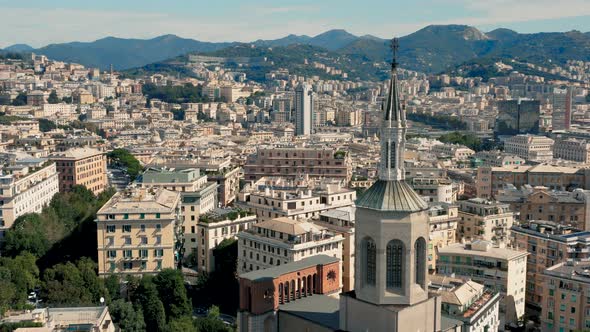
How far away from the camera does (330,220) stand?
3359 cm

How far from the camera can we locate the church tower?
17.8 meters

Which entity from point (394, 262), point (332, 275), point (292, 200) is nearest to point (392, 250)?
point (394, 262)

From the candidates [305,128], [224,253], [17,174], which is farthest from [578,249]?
[305,128]

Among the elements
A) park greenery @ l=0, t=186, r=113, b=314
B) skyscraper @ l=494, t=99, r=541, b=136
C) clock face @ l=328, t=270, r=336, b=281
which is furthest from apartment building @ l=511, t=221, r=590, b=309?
skyscraper @ l=494, t=99, r=541, b=136

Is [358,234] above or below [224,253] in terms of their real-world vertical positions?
above

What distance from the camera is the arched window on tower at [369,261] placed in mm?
18078

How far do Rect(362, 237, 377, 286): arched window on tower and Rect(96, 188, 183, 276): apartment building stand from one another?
54.0ft

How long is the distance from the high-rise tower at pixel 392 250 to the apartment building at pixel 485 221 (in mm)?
19831

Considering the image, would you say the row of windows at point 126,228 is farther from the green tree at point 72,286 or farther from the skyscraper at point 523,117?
the skyscraper at point 523,117

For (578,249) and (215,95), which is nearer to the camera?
(578,249)

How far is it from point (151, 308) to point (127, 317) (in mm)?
1597

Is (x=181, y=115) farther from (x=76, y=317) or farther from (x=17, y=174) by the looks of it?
(x=76, y=317)

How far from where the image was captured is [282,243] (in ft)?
98.2

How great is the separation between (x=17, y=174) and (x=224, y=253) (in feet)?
52.3
